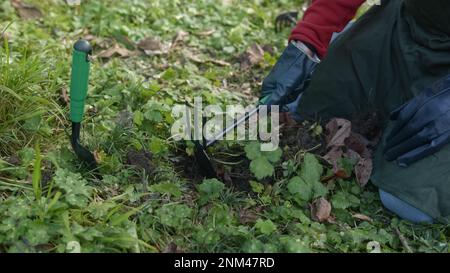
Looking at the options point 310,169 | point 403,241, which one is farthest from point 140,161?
point 403,241

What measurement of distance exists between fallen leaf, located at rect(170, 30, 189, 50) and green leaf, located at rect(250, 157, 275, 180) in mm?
1415

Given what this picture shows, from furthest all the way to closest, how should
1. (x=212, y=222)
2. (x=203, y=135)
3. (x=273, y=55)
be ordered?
1. (x=273, y=55)
2. (x=203, y=135)
3. (x=212, y=222)

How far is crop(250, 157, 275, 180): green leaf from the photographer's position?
247 cm

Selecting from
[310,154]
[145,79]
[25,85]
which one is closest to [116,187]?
[25,85]

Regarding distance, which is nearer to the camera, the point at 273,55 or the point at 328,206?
the point at 328,206

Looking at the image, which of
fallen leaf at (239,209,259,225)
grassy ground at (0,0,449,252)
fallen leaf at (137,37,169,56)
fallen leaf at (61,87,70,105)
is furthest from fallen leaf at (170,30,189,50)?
fallen leaf at (239,209,259,225)

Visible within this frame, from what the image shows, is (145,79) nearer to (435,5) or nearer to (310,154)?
(310,154)

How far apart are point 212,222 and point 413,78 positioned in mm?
1071

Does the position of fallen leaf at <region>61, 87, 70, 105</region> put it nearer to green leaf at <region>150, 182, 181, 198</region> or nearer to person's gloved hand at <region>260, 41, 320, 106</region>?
green leaf at <region>150, 182, 181, 198</region>

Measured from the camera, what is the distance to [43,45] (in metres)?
3.32

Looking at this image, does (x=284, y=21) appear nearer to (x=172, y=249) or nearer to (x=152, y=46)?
(x=152, y=46)

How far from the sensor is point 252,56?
3.69 m

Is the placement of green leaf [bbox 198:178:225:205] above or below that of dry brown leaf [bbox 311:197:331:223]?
above

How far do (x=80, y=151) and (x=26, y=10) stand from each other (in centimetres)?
163
